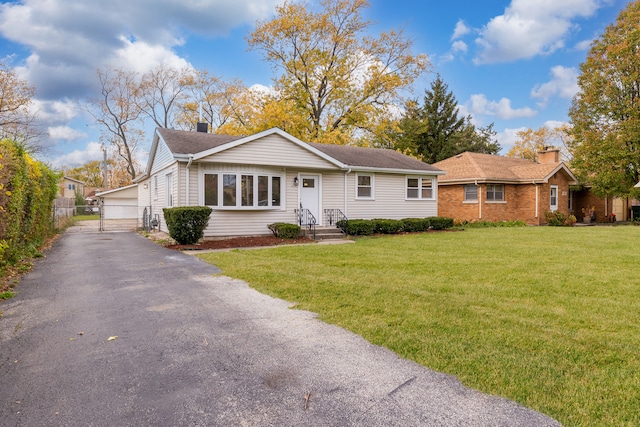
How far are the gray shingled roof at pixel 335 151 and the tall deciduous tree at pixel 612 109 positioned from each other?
14.1m

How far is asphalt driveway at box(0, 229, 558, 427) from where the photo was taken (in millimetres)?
2477

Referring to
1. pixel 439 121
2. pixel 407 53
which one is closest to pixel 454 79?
pixel 439 121

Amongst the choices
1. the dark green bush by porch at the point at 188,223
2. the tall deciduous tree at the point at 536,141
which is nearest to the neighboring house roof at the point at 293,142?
the dark green bush by porch at the point at 188,223

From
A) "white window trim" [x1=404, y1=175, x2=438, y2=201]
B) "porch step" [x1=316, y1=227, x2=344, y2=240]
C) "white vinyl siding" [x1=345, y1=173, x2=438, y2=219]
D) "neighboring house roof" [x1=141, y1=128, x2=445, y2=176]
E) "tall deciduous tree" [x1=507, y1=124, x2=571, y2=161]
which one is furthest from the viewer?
"tall deciduous tree" [x1=507, y1=124, x2=571, y2=161]

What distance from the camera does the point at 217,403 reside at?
8.64 ft

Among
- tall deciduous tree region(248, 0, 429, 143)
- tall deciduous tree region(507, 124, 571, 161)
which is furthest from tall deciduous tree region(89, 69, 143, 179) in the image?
tall deciduous tree region(507, 124, 571, 161)

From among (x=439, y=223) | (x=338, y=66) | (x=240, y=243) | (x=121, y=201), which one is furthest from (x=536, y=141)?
(x=121, y=201)

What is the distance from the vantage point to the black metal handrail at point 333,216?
16.1 metres

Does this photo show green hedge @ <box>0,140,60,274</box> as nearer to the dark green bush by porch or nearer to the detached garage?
the dark green bush by porch

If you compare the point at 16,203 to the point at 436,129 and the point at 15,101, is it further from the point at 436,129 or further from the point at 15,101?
the point at 436,129

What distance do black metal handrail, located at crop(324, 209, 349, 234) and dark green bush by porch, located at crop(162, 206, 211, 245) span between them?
220 inches

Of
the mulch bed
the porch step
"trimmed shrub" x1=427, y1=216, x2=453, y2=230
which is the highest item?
"trimmed shrub" x1=427, y1=216, x2=453, y2=230

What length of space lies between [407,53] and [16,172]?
28.3 metres

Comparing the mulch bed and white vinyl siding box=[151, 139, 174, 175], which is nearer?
the mulch bed
